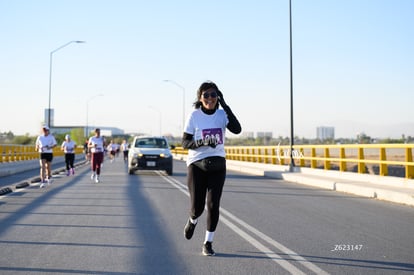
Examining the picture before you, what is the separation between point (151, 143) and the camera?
25266 mm

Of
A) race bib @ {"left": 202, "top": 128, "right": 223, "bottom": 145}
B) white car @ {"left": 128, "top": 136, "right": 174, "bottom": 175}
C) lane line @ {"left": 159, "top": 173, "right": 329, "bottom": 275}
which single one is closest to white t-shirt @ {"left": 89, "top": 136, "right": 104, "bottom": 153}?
white car @ {"left": 128, "top": 136, "right": 174, "bottom": 175}

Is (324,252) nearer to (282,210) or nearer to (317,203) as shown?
(282,210)

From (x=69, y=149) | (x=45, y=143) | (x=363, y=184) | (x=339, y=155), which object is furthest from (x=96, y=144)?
(x=363, y=184)

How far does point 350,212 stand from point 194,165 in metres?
5.38

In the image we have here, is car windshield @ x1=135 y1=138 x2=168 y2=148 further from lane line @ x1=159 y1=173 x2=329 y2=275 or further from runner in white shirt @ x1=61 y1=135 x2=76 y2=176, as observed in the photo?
lane line @ x1=159 y1=173 x2=329 y2=275

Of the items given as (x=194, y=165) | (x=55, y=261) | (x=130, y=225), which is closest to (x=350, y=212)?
(x=130, y=225)

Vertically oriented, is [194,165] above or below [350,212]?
above

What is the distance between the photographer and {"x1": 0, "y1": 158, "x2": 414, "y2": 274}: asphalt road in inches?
235

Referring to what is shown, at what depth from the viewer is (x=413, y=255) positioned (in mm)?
6586

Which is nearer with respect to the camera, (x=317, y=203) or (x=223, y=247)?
(x=223, y=247)

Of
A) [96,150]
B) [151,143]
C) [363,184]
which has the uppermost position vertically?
[151,143]

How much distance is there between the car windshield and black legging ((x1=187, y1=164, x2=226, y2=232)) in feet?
60.6

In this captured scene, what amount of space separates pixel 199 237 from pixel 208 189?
161cm

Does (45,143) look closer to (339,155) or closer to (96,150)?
(96,150)
